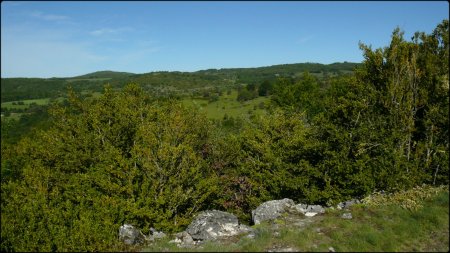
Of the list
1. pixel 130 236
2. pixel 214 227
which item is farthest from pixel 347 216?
pixel 130 236

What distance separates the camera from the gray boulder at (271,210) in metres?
20.7

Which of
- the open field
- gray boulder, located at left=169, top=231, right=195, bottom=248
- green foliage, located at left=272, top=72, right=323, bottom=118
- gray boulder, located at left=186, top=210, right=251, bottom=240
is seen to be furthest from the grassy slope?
the open field

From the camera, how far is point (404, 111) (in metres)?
23.7

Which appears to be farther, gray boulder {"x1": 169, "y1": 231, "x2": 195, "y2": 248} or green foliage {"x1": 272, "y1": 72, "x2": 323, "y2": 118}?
green foliage {"x1": 272, "y1": 72, "x2": 323, "y2": 118}

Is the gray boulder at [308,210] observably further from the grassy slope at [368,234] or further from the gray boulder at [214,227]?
the gray boulder at [214,227]

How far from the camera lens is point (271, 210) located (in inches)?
834

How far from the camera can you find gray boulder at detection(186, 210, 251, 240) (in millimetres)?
18141

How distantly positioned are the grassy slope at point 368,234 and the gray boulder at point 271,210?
2095 millimetres

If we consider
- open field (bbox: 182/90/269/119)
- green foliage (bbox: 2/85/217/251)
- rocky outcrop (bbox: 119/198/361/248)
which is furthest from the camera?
open field (bbox: 182/90/269/119)

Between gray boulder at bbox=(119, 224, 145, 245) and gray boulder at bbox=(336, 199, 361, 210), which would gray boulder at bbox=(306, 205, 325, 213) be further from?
gray boulder at bbox=(119, 224, 145, 245)

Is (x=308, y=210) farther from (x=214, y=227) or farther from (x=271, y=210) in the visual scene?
(x=214, y=227)

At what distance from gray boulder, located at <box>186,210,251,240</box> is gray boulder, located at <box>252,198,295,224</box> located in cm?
187

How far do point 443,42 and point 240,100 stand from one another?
118512 mm

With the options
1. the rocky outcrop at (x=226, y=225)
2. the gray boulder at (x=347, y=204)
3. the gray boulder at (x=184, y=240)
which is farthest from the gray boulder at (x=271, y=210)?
the gray boulder at (x=184, y=240)
